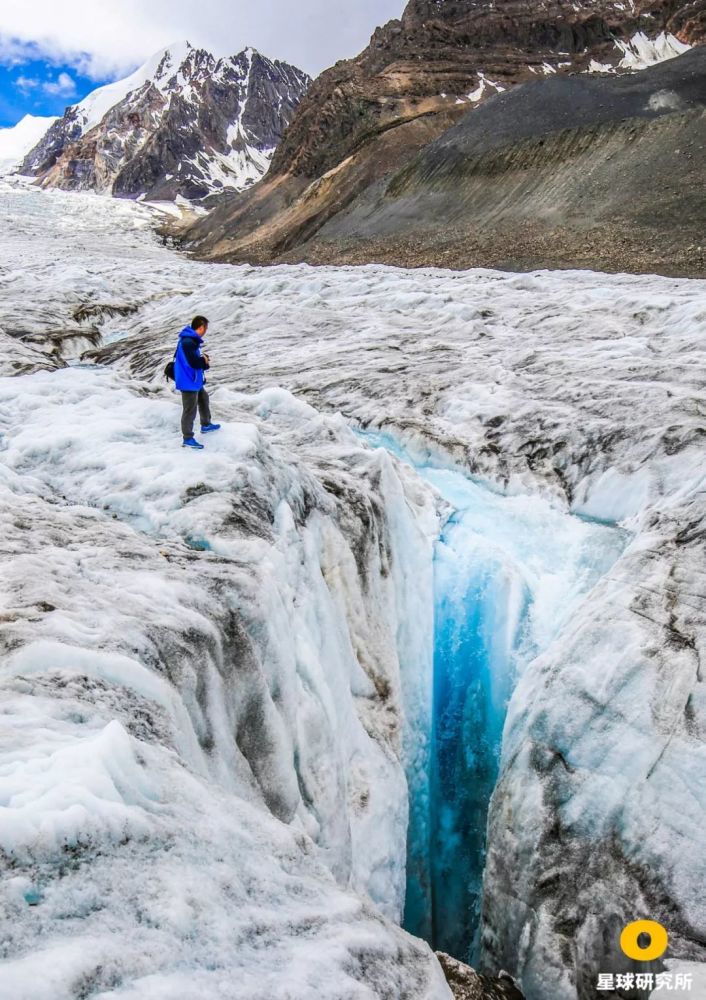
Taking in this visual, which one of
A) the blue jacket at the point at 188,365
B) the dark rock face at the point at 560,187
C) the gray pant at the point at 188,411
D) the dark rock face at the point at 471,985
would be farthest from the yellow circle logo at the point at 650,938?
the dark rock face at the point at 560,187

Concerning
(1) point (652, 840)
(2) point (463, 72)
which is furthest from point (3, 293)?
(2) point (463, 72)

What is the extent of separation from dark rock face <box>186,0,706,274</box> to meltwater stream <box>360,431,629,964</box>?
2115 inches

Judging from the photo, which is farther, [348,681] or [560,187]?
[560,187]

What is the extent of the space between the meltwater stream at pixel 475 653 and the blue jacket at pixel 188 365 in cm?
369

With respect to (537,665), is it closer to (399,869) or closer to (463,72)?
(399,869)

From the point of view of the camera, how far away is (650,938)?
425cm

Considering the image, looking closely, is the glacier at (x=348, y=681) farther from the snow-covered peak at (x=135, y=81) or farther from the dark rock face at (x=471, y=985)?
the snow-covered peak at (x=135, y=81)

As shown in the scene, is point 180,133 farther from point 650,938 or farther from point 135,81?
point 650,938

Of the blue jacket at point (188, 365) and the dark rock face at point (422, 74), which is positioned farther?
the dark rock face at point (422, 74)

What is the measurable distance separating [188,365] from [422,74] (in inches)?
2830

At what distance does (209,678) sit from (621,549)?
17.1 ft

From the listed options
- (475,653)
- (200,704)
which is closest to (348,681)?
(475,653)

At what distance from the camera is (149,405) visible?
26.4ft

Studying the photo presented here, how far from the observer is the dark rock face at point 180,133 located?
126375 millimetres
